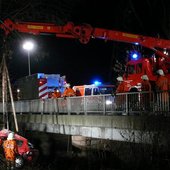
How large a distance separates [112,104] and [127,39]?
14.9ft

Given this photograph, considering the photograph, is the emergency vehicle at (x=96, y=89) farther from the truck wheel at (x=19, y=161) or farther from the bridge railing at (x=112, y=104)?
the truck wheel at (x=19, y=161)

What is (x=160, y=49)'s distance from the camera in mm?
20531

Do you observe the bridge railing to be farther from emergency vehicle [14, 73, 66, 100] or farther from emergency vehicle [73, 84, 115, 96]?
emergency vehicle [14, 73, 66, 100]

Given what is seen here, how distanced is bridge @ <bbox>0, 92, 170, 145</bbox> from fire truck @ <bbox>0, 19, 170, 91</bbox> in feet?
9.54

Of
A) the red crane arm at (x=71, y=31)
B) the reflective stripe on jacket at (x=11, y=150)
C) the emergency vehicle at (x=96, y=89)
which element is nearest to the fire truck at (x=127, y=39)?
the red crane arm at (x=71, y=31)

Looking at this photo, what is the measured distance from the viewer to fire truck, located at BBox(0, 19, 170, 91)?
720 inches

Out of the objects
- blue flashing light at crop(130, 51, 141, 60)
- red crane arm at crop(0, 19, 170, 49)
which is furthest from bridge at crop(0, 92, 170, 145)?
blue flashing light at crop(130, 51, 141, 60)

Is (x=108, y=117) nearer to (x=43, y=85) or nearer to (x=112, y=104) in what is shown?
(x=112, y=104)

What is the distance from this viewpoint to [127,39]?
19.4m

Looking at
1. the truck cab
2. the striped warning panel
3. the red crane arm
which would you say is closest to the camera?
the red crane arm

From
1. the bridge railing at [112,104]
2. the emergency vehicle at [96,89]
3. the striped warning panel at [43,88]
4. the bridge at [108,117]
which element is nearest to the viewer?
the bridge at [108,117]

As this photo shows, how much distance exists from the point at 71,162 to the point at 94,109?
2495 mm

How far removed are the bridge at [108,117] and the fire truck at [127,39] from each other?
291 centimetres

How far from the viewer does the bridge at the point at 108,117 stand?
12898mm
